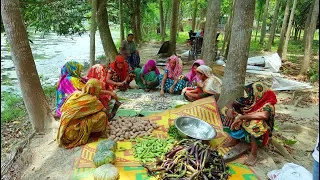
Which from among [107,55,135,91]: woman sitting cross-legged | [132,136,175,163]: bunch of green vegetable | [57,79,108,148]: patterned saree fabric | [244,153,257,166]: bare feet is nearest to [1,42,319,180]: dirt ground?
[244,153,257,166]: bare feet

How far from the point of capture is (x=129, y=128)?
13.6 feet

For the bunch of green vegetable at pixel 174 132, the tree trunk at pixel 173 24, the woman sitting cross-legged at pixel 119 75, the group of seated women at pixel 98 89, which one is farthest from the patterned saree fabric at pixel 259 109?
the tree trunk at pixel 173 24

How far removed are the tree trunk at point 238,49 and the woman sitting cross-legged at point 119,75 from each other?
2.84 m

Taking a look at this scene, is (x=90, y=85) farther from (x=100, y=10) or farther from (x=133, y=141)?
(x=100, y=10)

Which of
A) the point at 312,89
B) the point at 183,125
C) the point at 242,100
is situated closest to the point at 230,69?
the point at 242,100

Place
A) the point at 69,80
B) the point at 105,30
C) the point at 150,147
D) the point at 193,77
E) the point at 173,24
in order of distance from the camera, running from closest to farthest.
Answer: the point at 150,147 → the point at 69,80 → the point at 193,77 → the point at 105,30 → the point at 173,24

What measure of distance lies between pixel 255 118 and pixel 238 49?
1.39 m

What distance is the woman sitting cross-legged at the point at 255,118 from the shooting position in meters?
3.36

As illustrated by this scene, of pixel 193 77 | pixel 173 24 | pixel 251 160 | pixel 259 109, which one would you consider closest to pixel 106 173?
pixel 251 160

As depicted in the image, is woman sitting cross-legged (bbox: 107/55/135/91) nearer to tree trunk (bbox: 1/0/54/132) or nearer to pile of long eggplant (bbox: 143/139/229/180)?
tree trunk (bbox: 1/0/54/132)

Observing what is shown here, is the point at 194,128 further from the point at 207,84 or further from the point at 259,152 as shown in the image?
the point at 207,84

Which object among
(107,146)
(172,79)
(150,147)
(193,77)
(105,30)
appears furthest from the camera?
(105,30)

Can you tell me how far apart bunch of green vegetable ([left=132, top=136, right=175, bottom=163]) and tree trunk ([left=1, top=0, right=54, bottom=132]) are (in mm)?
1655

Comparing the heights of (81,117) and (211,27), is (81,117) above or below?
below
